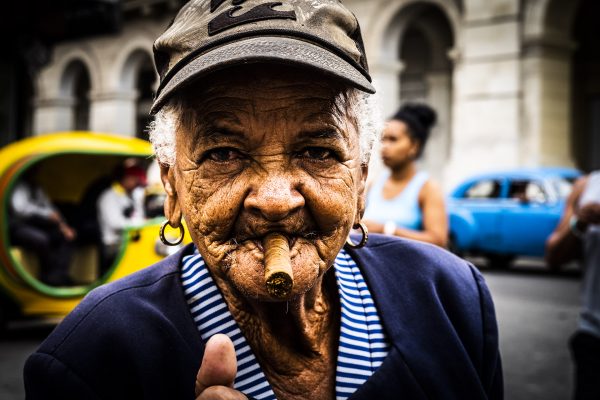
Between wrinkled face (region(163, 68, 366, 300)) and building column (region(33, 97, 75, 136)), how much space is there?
86.0 feet

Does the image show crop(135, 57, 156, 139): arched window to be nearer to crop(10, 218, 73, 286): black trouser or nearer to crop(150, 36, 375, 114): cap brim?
crop(10, 218, 73, 286): black trouser

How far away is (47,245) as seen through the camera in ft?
25.7

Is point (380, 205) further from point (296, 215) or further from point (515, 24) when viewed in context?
point (515, 24)

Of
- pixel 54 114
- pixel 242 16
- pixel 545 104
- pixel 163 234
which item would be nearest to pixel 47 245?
pixel 163 234

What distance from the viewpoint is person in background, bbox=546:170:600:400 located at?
3.05 metres

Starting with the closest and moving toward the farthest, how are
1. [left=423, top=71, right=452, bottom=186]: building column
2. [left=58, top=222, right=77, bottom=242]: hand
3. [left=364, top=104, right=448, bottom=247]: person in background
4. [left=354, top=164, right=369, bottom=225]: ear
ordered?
[left=354, top=164, right=369, bottom=225]: ear, [left=364, top=104, right=448, bottom=247]: person in background, [left=58, top=222, right=77, bottom=242]: hand, [left=423, top=71, right=452, bottom=186]: building column

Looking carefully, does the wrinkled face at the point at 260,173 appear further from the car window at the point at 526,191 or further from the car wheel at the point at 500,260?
the car wheel at the point at 500,260

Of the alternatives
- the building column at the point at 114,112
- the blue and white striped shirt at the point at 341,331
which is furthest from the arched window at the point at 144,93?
the blue and white striped shirt at the point at 341,331

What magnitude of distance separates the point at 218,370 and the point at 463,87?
1593 cm

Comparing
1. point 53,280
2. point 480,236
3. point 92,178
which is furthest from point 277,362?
point 480,236

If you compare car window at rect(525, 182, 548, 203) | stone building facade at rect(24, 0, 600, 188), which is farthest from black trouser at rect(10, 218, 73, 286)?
A: car window at rect(525, 182, 548, 203)

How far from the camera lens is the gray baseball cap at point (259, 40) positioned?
4.35 ft

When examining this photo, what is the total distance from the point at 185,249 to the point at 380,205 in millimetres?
3225

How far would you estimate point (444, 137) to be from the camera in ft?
68.7
